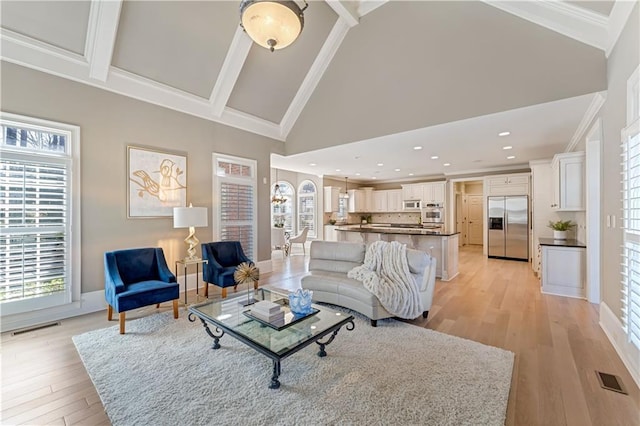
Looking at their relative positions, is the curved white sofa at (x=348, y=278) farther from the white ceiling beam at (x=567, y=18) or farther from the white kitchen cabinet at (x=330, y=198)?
the white kitchen cabinet at (x=330, y=198)

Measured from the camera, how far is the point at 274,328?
7.22 ft

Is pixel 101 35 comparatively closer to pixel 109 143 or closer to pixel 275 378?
pixel 109 143

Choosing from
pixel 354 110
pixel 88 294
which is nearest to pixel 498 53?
pixel 354 110

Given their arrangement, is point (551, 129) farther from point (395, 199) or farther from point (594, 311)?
point (395, 199)

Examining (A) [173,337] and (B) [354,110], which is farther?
(B) [354,110]

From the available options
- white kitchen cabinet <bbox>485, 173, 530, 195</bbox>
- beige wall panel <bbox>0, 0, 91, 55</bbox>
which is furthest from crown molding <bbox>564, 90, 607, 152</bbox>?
beige wall panel <bbox>0, 0, 91, 55</bbox>

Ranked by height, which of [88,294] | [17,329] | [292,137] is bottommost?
[17,329]

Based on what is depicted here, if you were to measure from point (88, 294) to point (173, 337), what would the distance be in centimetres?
178

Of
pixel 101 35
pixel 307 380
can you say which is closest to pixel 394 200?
pixel 307 380

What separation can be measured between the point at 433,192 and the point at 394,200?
1.60 metres

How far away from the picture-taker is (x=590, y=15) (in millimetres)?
2857

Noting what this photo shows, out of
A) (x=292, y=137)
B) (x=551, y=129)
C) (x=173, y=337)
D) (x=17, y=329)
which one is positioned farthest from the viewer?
(x=292, y=137)

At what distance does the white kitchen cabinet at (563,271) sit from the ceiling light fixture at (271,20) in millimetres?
4956

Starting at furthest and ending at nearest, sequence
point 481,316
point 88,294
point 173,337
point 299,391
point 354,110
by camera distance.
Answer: point 354,110
point 88,294
point 481,316
point 173,337
point 299,391
